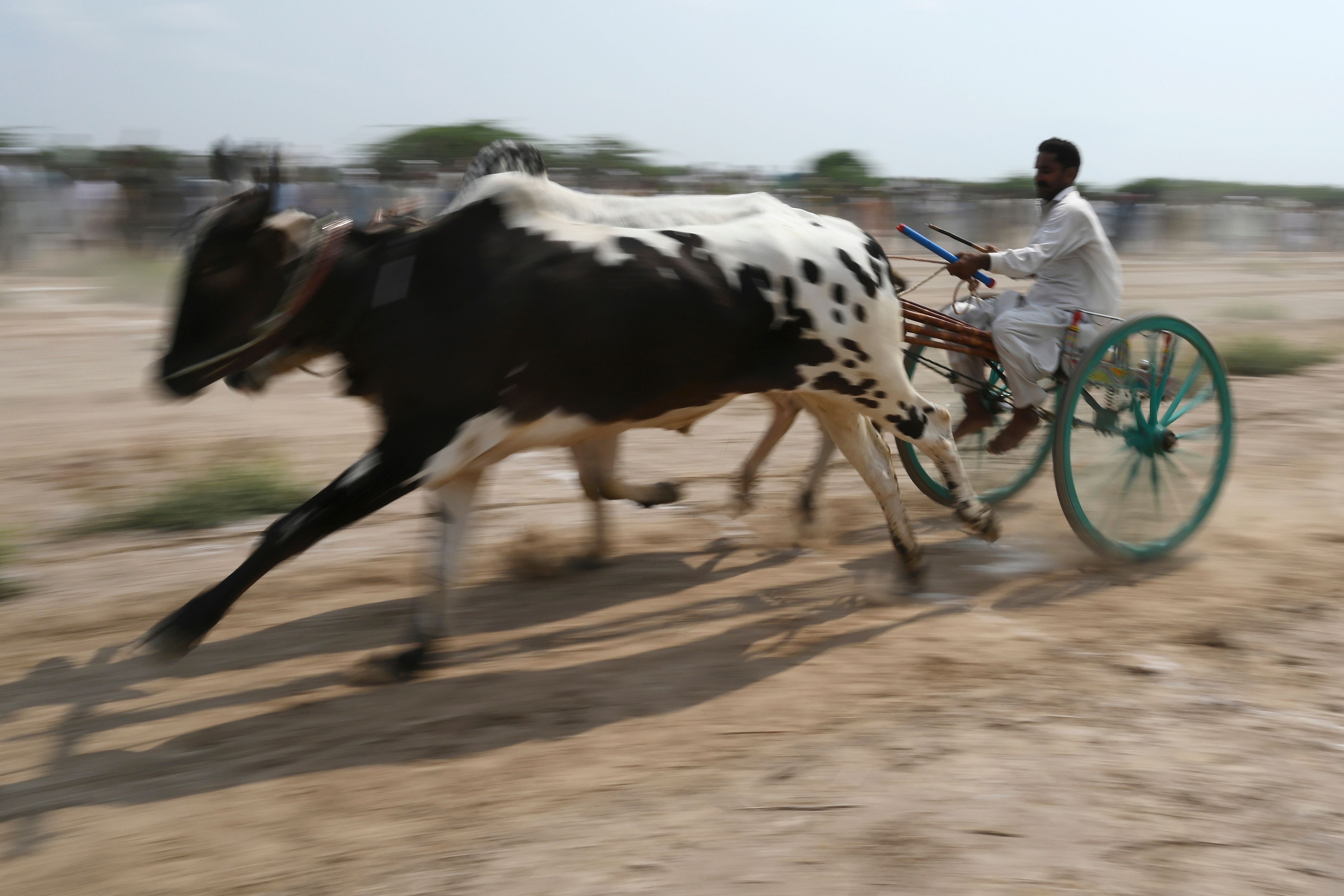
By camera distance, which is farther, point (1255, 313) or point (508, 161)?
point (1255, 313)

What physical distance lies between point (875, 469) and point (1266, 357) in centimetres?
802

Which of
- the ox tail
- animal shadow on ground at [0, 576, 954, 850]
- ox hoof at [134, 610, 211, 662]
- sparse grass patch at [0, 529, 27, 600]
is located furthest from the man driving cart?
sparse grass patch at [0, 529, 27, 600]

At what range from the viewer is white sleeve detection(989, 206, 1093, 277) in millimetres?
5227

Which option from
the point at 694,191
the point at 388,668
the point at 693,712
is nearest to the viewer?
the point at 693,712

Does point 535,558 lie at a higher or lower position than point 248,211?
lower

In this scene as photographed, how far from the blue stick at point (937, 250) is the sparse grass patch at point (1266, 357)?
665 centimetres

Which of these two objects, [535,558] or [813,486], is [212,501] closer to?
[535,558]

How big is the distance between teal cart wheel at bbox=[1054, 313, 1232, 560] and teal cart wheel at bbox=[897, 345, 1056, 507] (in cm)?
52

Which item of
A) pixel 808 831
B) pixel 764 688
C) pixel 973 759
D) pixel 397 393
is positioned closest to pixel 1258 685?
pixel 973 759

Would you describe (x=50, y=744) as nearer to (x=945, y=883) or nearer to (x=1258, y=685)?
(x=945, y=883)

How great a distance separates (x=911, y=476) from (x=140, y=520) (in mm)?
3988

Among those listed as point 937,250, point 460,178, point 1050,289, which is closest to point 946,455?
point 937,250

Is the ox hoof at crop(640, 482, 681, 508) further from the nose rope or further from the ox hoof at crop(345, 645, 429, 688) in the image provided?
the nose rope

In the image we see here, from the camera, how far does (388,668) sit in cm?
408
